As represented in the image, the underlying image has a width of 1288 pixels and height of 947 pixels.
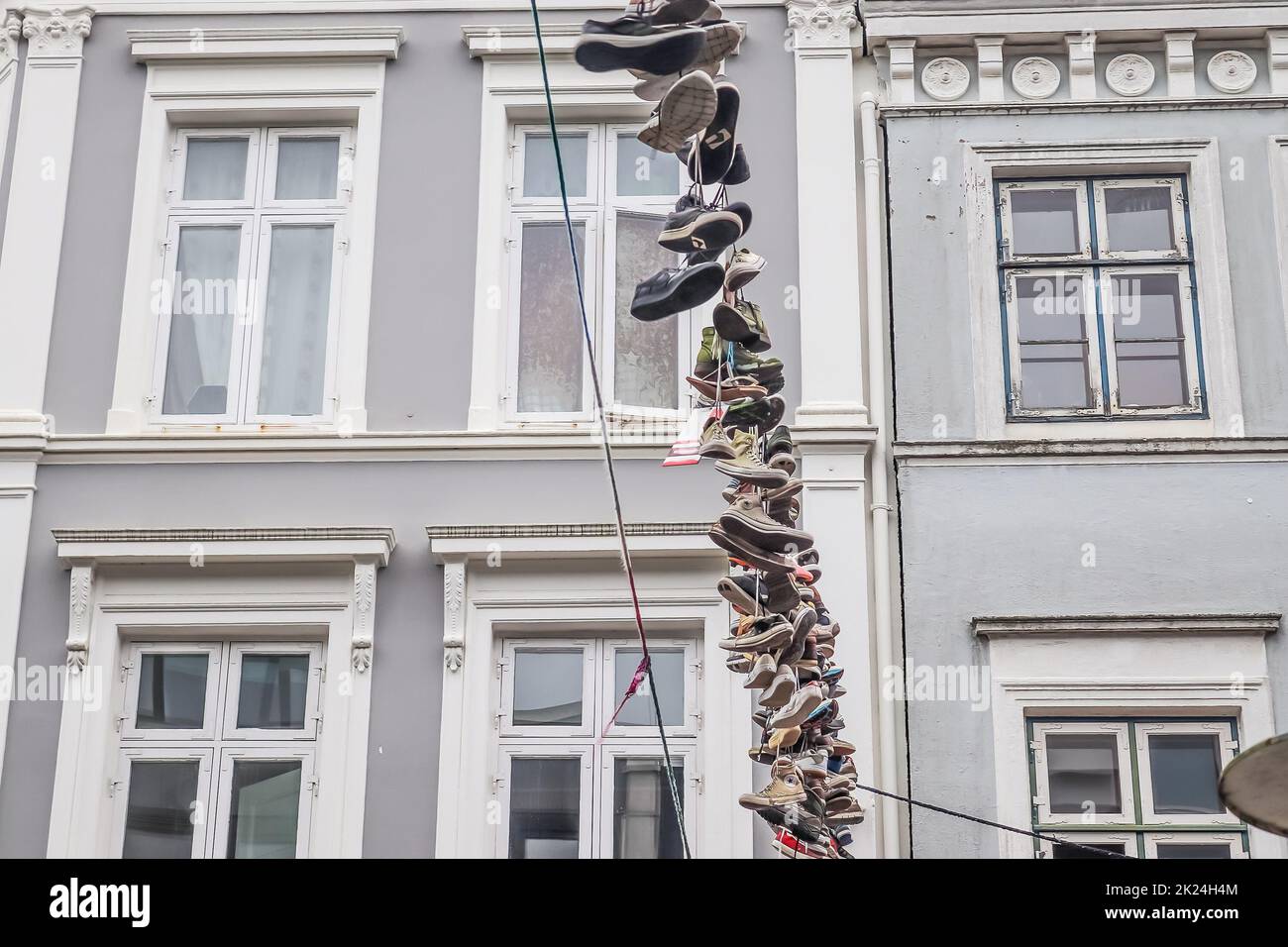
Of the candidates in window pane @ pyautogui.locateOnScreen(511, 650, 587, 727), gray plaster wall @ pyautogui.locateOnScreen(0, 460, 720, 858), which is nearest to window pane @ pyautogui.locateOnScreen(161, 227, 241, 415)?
gray plaster wall @ pyautogui.locateOnScreen(0, 460, 720, 858)

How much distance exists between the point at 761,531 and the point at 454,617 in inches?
158

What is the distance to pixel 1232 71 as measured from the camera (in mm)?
11055

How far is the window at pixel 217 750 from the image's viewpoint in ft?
32.7

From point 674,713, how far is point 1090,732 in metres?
2.21

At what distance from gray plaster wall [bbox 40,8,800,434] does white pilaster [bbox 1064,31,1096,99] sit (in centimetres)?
167

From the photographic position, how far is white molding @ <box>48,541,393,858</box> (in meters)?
9.88

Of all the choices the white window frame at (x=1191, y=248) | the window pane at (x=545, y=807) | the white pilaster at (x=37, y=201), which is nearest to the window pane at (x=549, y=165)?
Result: the white window frame at (x=1191, y=248)

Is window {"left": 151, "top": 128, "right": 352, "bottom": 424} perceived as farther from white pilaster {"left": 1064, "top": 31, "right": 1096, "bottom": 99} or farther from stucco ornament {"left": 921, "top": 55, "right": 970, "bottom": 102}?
white pilaster {"left": 1064, "top": 31, "right": 1096, "bottom": 99}

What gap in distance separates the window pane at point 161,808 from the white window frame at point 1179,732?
5.03 m

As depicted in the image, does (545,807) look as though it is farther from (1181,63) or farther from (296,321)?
(1181,63)

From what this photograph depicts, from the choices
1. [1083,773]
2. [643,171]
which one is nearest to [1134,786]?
[1083,773]

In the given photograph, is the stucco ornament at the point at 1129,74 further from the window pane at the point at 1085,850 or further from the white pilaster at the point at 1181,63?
the window pane at the point at 1085,850
